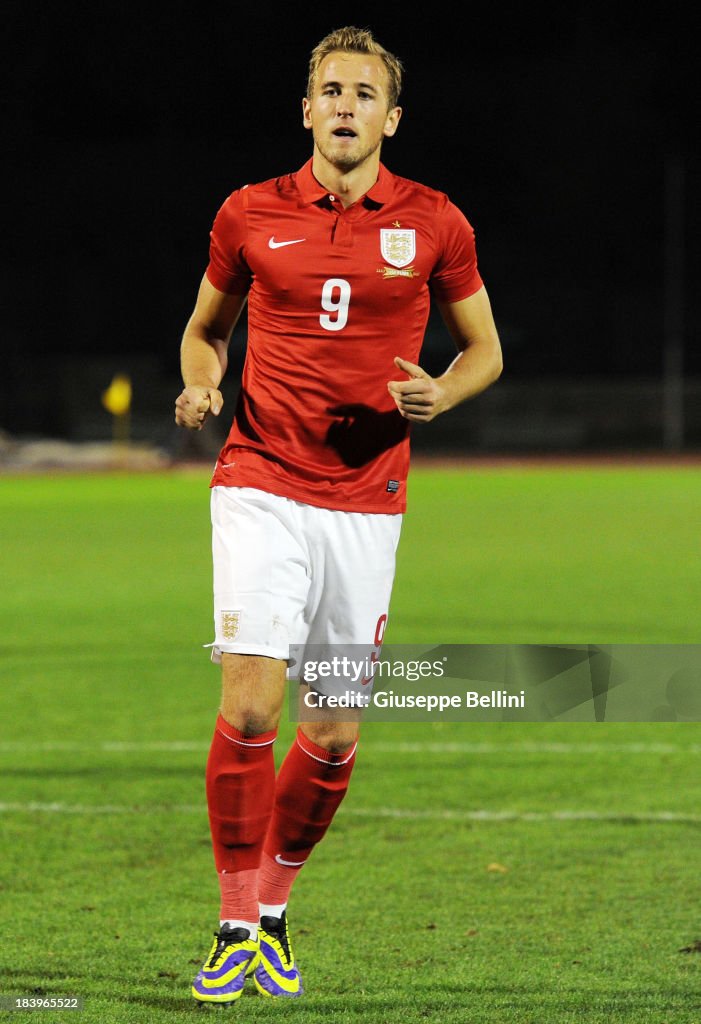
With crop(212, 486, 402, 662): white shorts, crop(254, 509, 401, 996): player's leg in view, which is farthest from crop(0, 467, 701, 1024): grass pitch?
crop(212, 486, 402, 662): white shorts

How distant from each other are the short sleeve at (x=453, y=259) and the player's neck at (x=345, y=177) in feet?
0.74

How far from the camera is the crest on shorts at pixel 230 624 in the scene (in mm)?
4031

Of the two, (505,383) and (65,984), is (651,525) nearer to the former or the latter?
(65,984)

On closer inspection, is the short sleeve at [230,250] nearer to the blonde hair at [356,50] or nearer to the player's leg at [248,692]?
the blonde hair at [356,50]

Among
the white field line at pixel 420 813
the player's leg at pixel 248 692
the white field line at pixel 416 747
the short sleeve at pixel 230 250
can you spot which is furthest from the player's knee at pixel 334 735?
the white field line at pixel 416 747

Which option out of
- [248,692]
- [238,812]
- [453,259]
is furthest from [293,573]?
[453,259]

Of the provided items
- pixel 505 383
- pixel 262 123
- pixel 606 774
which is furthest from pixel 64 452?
pixel 606 774

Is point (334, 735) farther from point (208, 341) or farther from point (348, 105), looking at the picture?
point (348, 105)

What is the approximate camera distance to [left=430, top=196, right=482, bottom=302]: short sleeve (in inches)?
169

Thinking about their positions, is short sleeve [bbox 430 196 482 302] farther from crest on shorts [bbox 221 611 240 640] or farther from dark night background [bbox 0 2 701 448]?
dark night background [bbox 0 2 701 448]

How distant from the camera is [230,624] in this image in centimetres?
404

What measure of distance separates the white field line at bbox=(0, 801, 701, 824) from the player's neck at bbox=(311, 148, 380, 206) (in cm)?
273

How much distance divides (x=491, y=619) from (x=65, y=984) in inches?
324

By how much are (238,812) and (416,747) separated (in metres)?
3.67
